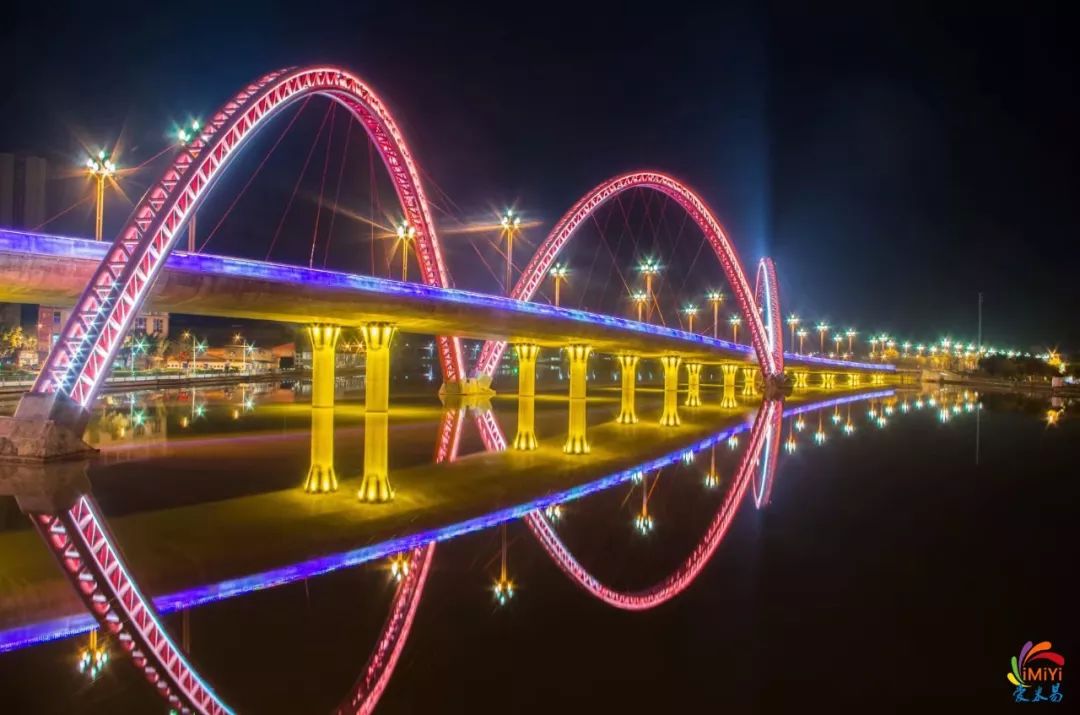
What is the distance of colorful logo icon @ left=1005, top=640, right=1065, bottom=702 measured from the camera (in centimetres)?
803

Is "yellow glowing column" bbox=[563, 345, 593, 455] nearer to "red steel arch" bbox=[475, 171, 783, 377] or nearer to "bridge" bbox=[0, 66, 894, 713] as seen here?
"bridge" bbox=[0, 66, 894, 713]

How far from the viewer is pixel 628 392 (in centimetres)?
5469

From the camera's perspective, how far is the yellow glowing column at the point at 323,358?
1697 inches

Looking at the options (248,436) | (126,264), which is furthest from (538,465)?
(126,264)

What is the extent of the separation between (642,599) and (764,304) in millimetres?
103673

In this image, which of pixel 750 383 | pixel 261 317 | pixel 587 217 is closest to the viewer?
pixel 261 317

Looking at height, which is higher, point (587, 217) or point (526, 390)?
point (587, 217)

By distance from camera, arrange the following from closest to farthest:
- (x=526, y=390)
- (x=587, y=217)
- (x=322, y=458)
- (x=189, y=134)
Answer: (x=322, y=458) < (x=189, y=134) < (x=526, y=390) < (x=587, y=217)

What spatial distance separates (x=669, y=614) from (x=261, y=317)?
115 feet

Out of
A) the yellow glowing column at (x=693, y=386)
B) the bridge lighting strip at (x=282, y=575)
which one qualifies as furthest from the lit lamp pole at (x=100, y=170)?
the yellow glowing column at (x=693, y=386)

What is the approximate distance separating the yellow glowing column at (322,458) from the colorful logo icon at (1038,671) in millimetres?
15523

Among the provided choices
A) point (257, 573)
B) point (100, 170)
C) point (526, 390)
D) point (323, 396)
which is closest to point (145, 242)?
point (100, 170)

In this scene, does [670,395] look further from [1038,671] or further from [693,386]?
[1038,671]

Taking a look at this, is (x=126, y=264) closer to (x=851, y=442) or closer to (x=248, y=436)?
(x=248, y=436)
